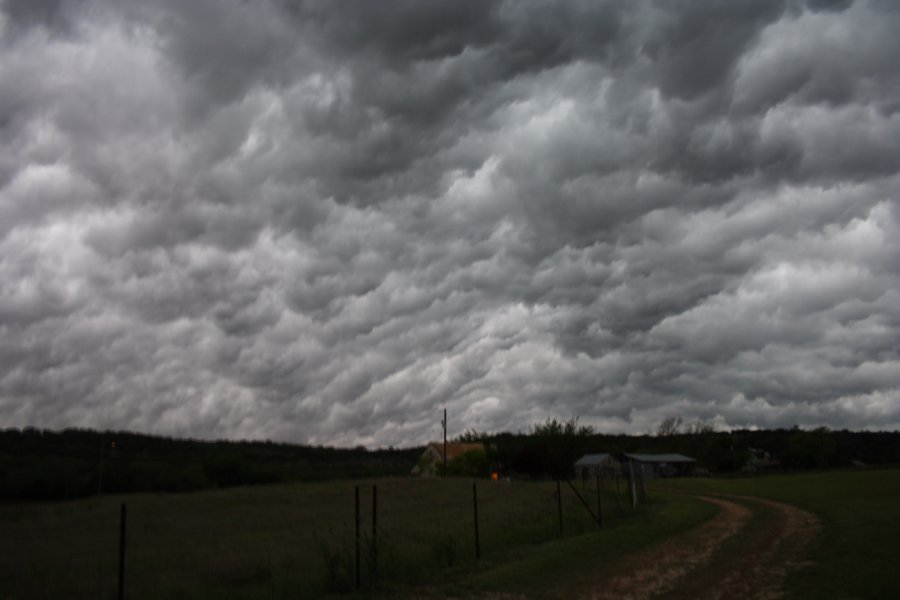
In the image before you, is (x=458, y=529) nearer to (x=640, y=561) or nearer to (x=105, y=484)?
(x=640, y=561)

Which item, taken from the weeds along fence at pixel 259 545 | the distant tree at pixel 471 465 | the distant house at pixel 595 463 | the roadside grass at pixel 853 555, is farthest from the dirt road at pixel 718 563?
the distant house at pixel 595 463

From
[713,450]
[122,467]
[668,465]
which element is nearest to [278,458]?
[122,467]

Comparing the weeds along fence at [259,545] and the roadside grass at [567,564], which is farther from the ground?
the weeds along fence at [259,545]

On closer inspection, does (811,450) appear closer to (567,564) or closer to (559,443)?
(559,443)

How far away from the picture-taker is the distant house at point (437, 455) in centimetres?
8275

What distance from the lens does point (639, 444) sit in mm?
134750

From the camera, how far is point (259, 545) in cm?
1966

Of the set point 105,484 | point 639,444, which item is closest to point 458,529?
point 105,484

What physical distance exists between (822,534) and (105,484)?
48015mm

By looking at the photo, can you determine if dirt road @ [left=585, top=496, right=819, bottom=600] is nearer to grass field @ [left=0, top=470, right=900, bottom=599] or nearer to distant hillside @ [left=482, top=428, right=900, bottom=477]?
grass field @ [left=0, top=470, right=900, bottom=599]

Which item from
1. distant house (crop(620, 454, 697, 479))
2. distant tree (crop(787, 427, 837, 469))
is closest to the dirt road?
distant house (crop(620, 454, 697, 479))

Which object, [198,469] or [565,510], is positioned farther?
[198,469]

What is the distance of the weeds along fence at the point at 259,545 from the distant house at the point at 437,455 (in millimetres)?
46809

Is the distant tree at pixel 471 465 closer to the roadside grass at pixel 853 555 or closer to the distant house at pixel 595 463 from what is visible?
the distant house at pixel 595 463
